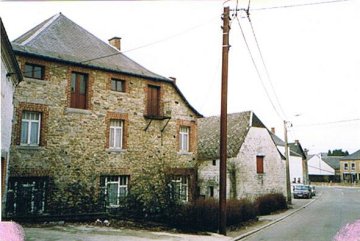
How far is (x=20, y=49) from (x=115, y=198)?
809 centimetres

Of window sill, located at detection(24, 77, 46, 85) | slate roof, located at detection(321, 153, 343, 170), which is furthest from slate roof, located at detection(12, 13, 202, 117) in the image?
slate roof, located at detection(321, 153, 343, 170)

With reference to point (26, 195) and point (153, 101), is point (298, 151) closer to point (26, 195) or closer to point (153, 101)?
point (153, 101)

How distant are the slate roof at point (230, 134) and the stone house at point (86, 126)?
4.34 meters

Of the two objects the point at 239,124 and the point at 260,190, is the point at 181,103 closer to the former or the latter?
the point at 239,124

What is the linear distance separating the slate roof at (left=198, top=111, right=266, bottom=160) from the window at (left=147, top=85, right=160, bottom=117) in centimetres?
699

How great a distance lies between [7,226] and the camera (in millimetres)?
4691

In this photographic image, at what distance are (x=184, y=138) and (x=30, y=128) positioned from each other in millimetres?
9126

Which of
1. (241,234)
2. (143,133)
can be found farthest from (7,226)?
(143,133)

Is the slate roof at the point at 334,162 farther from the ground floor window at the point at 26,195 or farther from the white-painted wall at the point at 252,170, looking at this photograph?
the ground floor window at the point at 26,195

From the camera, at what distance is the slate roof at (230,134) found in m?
25.0

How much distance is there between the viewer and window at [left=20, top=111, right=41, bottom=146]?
15000 millimetres

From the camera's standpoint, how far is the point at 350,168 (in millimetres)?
76688

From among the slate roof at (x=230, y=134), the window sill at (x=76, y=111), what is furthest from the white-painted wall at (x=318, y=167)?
the window sill at (x=76, y=111)

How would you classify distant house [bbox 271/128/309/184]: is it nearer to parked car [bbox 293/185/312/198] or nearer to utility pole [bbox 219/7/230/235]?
parked car [bbox 293/185/312/198]
